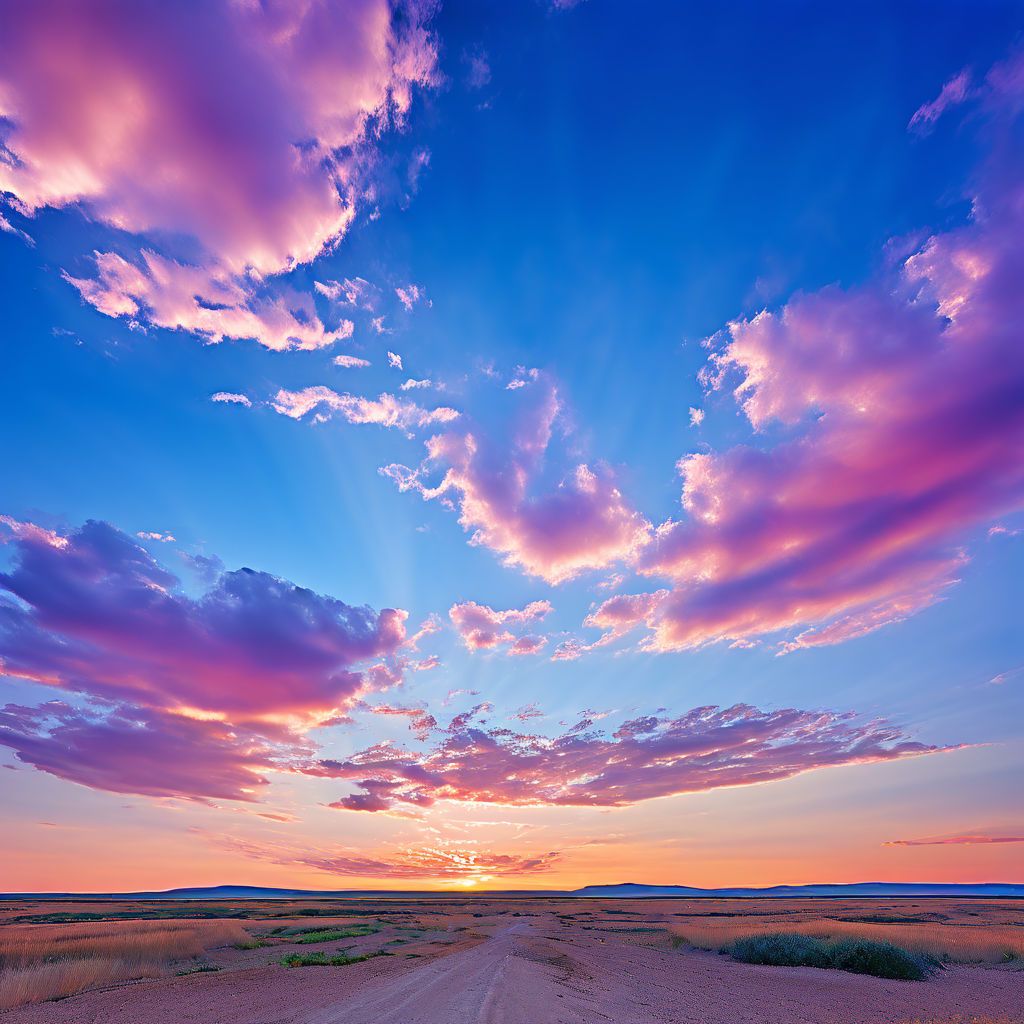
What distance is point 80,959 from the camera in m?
27.6

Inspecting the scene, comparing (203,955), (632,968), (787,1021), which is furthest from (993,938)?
(203,955)

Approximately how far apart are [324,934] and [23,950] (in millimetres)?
A: 26399

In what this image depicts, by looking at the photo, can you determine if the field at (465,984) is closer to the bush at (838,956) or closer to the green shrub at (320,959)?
the green shrub at (320,959)

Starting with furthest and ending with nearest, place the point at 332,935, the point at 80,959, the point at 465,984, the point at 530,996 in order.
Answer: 1. the point at 332,935
2. the point at 80,959
3. the point at 465,984
4. the point at 530,996

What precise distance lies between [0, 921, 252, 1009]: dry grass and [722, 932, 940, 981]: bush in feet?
106

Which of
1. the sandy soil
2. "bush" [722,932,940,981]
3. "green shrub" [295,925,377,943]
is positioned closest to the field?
the sandy soil

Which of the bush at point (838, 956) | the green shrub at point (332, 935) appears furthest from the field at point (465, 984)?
the green shrub at point (332, 935)

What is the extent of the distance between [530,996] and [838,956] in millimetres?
22082

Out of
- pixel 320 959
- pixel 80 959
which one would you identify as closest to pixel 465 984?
pixel 320 959

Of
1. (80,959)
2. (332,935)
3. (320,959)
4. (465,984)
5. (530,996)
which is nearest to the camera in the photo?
(530,996)

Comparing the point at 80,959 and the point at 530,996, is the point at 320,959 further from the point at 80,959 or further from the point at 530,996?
the point at 530,996

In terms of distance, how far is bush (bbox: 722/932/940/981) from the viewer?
29016 mm

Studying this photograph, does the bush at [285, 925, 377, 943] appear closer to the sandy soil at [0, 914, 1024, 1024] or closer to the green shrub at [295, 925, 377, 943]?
the green shrub at [295, 925, 377, 943]

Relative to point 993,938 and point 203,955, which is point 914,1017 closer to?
point 993,938
